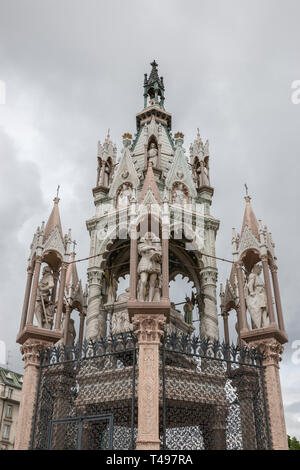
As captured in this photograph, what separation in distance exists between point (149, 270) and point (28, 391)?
170 inches

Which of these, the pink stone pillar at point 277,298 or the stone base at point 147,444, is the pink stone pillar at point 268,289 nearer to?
the pink stone pillar at point 277,298

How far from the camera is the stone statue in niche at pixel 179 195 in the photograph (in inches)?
910

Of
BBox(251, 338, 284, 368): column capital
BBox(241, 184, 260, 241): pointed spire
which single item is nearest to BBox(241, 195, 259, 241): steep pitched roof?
BBox(241, 184, 260, 241): pointed spire

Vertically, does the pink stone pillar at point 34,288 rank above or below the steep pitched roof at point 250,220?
below

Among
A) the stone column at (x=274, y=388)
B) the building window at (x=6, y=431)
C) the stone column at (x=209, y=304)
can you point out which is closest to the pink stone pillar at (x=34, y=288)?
the stone column at (x=274, y=388)

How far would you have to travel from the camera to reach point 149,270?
12047mm

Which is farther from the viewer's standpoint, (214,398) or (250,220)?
(250,220)

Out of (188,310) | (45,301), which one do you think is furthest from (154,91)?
(45,301)

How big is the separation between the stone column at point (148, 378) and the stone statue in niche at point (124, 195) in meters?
11.9

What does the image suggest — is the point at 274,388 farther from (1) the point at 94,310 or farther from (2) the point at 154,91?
(2) the point at 154,91

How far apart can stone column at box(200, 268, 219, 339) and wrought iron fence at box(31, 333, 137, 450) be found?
719 cm

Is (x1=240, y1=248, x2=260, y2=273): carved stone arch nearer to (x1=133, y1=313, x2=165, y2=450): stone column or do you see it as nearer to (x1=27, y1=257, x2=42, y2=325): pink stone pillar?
(x1=133, y1=313, x2=165, y2=450): stone column

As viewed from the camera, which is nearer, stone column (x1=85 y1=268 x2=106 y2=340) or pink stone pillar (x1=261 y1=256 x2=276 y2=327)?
pink stone pillar (x1=261 y1=256 x2=276 y2=327)

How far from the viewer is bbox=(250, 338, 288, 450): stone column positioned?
1098cm
